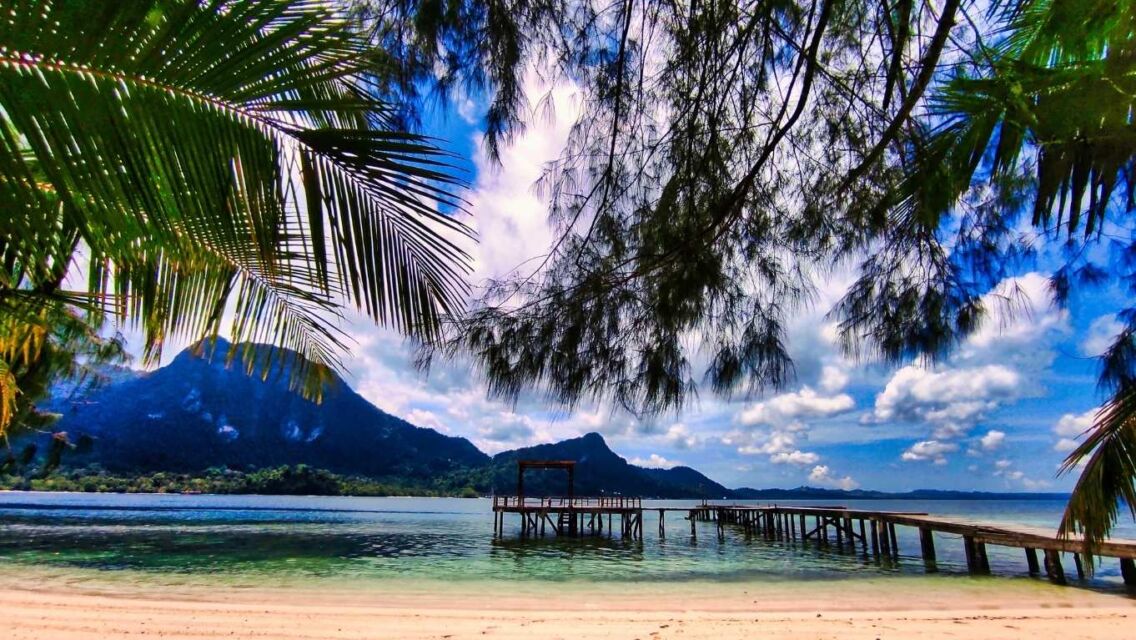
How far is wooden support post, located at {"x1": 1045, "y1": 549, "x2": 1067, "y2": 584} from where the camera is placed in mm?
14062

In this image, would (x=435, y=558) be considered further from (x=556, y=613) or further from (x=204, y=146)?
(x=204, y=146)

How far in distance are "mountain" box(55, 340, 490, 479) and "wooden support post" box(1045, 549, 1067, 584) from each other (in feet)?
279

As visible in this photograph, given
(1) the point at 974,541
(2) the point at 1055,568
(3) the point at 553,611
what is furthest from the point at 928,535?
(3) the point at 553,611

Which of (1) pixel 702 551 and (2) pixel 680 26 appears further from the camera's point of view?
(1) pixel 702 551

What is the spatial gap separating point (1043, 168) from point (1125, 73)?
742 mm

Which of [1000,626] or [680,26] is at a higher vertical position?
[680,26]

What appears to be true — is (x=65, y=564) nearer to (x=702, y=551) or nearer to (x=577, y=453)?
(x=702, y=551)

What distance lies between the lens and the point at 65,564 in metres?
16.0

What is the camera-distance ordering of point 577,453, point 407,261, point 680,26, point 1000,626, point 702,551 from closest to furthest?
point 407,261, point 680,26, point 1000,626, point 702,551, point 577,453

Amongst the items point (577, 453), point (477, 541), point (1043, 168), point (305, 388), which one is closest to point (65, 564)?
point (477, 541)

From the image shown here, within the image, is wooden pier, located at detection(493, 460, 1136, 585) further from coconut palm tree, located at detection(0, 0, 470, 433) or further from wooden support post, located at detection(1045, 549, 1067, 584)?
coconut palm tree, located at detection(0, 0, 470, 433)

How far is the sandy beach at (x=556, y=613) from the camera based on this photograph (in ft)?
24.6

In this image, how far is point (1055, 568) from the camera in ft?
46.8

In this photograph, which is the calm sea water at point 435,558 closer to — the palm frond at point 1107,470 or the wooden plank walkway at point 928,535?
the wooden plank walkway at point 928,535
